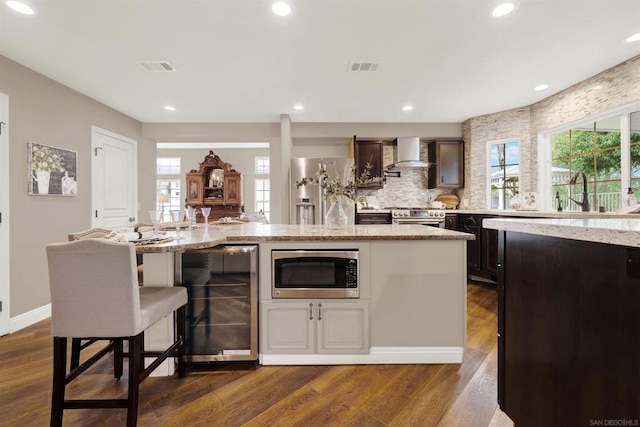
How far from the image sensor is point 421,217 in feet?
14.0

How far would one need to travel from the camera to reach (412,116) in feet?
14.2

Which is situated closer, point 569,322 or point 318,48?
A: point 569,322

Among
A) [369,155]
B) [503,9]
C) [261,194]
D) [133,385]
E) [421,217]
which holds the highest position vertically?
[503,9]

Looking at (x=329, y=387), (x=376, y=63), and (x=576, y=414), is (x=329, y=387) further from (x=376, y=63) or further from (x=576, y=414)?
(x=376, y=63)

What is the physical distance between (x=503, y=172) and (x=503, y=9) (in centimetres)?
293

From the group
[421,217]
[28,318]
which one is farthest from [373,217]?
[28,318]

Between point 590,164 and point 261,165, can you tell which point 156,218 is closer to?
point 590,164

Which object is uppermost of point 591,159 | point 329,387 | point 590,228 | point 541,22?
point 541,22

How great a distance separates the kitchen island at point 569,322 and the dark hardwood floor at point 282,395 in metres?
0.51

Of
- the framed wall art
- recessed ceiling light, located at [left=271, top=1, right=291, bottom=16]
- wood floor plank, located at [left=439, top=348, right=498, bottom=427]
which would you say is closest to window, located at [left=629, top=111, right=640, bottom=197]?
wood floor plank, located at [left=439, top=348, right=498, bottom=427]

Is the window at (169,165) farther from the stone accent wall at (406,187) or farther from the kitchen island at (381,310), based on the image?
the kitchen island at (381,310)

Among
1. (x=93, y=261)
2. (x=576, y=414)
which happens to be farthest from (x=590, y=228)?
(x=93, y=261)

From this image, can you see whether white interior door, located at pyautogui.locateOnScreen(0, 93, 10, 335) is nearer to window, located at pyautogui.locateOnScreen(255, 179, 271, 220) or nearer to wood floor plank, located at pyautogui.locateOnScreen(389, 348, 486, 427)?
wood floor plank, located at pyautogui.locateOnScreen(389, 348, 486, 427)

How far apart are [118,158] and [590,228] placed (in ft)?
16.7
